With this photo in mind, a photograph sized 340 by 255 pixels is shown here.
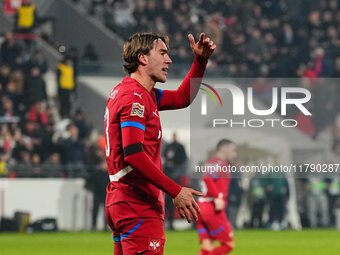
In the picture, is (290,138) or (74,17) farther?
(74,17)

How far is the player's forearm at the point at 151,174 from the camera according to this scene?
518cm

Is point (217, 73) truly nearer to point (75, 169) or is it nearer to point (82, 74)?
point (82, 74)

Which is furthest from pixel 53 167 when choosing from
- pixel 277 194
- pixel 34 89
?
pixel 277 194

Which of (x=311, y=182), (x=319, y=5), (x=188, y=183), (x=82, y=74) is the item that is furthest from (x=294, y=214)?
(x=319, y=5)

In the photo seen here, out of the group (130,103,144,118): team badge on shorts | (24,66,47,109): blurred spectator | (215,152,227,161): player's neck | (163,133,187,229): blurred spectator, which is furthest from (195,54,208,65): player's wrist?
(24,66,47,109): blurred spectator

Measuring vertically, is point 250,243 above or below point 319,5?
below

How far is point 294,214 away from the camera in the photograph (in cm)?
2142

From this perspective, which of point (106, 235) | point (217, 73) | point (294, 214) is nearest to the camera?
point (106, 235)

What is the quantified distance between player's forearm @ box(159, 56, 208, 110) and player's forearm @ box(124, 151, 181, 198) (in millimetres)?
933

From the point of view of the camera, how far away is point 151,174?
5176 millimetres

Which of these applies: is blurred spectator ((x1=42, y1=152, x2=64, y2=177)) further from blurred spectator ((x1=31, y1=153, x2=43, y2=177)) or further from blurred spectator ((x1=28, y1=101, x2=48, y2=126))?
blurred spectator ((x1=28, y1=101, x2=48, y2=126))

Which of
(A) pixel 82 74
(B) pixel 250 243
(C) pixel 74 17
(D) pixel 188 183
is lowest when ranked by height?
(B) pixel 250 243

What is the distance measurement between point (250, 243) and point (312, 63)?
9135 millimetres

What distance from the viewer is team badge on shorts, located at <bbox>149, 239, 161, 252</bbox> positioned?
214 inches
